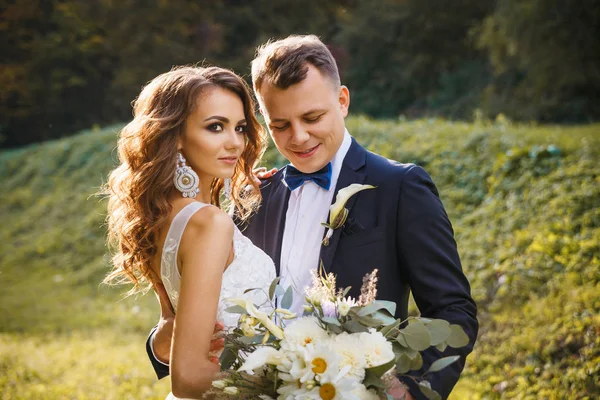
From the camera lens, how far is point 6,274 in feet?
39.2

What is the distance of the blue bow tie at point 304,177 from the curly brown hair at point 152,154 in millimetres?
262

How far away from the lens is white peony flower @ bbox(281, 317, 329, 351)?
1912 millimetres

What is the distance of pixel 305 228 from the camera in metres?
3.06

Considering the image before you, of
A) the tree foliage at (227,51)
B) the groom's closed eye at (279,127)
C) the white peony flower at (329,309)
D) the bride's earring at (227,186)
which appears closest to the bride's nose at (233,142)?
the groom's closed eye at (279,127)

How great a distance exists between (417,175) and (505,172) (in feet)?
18.1

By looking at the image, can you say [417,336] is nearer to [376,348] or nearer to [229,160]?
[376,348]

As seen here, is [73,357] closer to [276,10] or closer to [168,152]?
Answer: [168,152]

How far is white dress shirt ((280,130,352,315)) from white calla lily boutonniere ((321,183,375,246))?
190 mm

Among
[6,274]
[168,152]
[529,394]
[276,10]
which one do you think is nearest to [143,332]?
[6,274]

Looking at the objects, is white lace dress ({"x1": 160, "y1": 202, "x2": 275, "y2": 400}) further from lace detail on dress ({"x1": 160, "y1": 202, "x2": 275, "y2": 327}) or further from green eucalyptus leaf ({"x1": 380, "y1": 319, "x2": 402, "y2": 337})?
green eucalyptus leaf ({"x1": 380, "y1": 319, "x2": 402, "y2": 337})

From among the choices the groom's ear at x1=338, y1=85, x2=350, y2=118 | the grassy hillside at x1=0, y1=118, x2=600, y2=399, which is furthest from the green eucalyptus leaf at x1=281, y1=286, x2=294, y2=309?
the grassy hillside at x1=0, y1=118, x2=600, y2=399

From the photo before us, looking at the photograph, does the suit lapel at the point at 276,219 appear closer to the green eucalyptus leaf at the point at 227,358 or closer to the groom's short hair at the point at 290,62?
the groom's short hair at the point at 290,62

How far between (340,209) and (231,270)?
0.54 m

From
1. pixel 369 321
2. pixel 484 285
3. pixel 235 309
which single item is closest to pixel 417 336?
pixel 369 321
